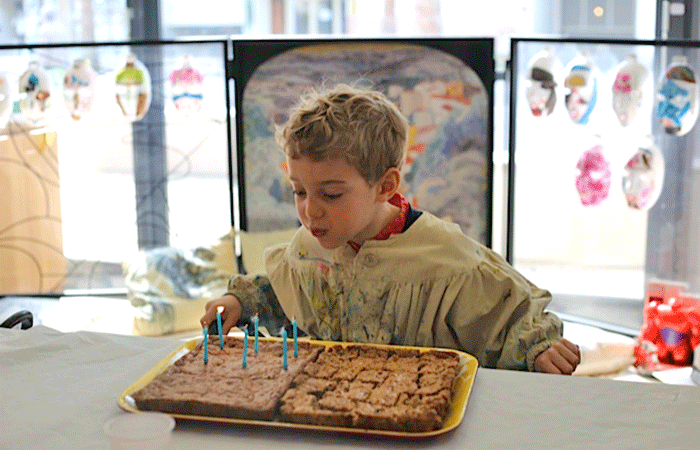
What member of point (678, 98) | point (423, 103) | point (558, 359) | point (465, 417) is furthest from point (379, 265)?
point (423, 103)

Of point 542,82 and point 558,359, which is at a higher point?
point 542,82

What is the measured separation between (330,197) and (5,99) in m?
2.02

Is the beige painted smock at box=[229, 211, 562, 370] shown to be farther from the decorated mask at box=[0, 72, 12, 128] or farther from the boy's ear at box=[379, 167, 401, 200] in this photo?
the decorated mask at box=[0, 72, 12, 128]

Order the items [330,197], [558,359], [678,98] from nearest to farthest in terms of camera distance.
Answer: [558,359] → [330,197] → [678,98]

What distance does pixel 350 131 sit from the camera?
4.69 feet

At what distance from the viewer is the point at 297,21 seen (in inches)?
139

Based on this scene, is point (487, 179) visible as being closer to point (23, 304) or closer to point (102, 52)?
point (102, 52)

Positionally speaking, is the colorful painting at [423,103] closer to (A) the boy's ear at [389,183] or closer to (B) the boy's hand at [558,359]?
(A) the boy's ear at [389,183]

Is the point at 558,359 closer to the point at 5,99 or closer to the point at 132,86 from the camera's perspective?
the point at 132,86

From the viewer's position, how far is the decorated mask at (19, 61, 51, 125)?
303 cm

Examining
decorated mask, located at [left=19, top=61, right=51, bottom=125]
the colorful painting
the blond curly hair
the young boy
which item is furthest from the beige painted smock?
decorated mask, located at [left=19, top=61, right=51, bottom=125]

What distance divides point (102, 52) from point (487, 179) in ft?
4.80

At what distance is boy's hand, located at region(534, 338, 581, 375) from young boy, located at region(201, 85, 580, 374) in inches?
0.6

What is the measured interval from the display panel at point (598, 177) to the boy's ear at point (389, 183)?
4.70 feet
